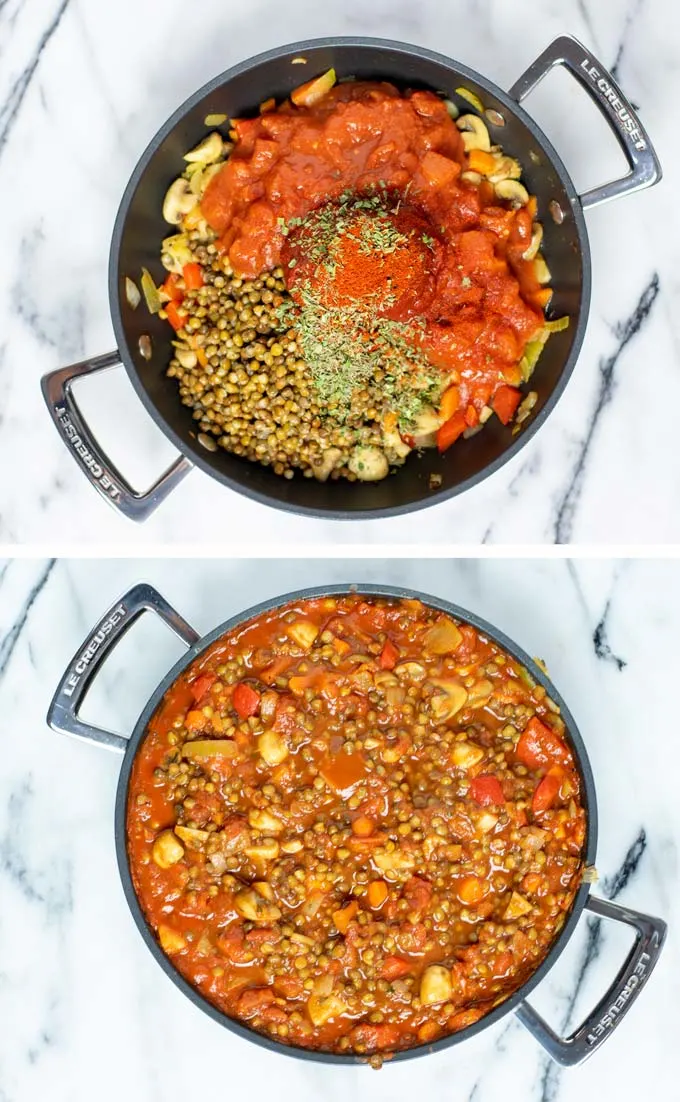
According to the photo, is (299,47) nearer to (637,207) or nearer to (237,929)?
(637,207)

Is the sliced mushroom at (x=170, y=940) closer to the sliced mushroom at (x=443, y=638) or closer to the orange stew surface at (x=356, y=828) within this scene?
the orange stew surface at (x=356, y=828)

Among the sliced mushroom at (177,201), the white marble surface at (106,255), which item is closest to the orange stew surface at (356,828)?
the white marble surface at (106,255)

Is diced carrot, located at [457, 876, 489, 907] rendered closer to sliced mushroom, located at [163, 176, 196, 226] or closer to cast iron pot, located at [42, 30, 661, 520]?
cast iron pot, located at [42, 30, 661, 520]

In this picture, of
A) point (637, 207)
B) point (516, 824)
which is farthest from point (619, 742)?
point (637, 207)

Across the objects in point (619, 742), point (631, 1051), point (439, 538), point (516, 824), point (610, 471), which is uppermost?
point (610, 471)

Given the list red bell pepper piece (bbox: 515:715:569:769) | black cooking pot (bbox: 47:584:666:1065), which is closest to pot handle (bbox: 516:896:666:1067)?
black cooking pot (bbox: 47:584:666:1065)

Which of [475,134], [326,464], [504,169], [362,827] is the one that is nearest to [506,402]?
[326,464]

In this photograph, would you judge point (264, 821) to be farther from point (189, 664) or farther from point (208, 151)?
point (208, 151)

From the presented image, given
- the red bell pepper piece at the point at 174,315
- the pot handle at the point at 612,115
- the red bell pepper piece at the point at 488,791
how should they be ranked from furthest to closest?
the red bell pepper piece at the point at 174,315, the red bell pepper piece at the point at 488,791, the pot handle at the point at 612,115
